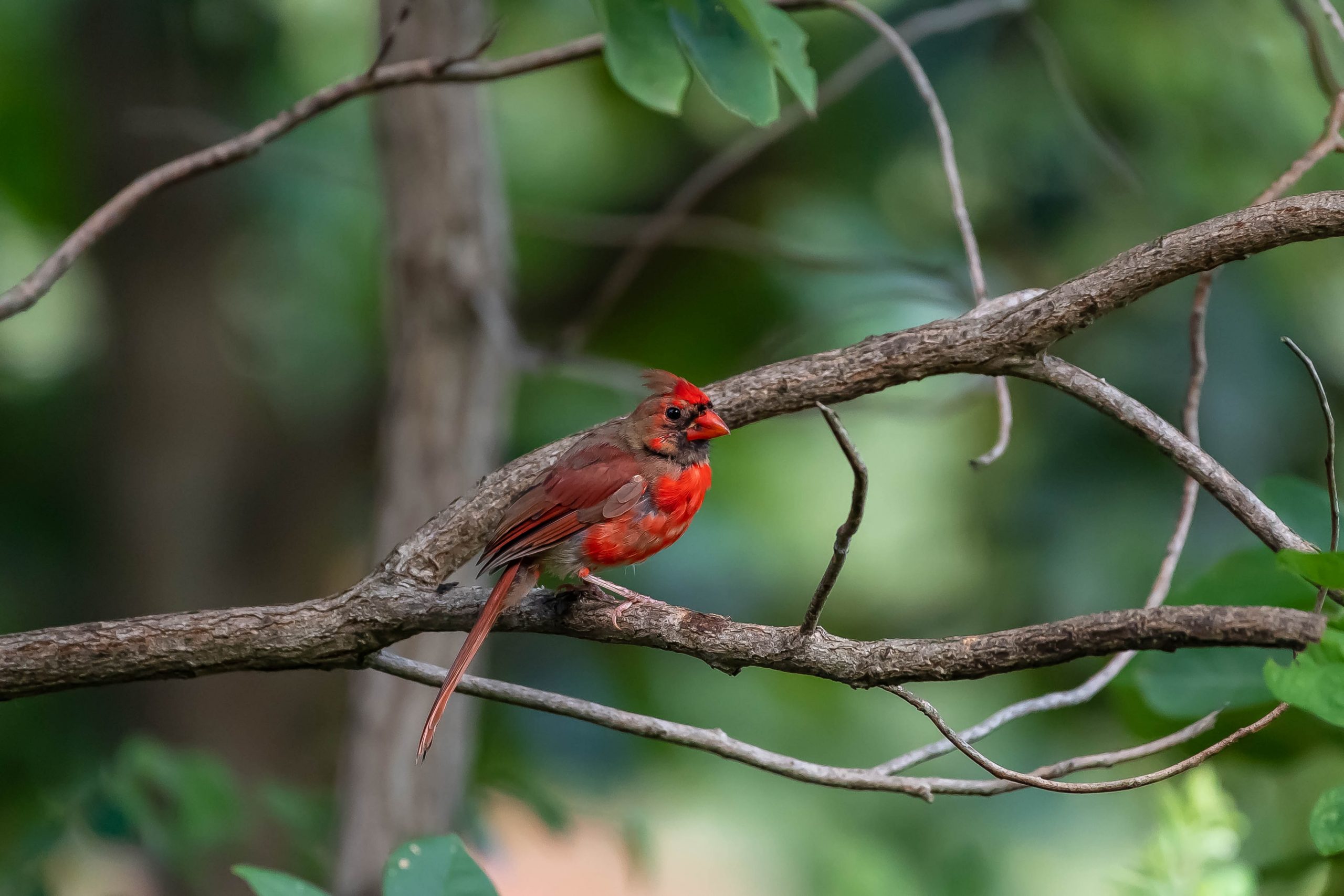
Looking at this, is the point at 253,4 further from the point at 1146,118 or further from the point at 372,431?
the point at 1146,118

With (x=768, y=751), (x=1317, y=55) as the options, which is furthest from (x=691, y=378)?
(x=768, y=751)

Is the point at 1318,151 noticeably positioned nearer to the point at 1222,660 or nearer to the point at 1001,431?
the point at 1001,431

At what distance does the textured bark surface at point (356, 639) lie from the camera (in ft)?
6.72

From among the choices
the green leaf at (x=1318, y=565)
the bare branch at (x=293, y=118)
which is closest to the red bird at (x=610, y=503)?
the bare branch at (x=293, y=118)

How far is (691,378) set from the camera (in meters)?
6.29

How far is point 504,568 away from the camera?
2846 millimetres

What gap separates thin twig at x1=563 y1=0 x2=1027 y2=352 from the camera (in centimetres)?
469

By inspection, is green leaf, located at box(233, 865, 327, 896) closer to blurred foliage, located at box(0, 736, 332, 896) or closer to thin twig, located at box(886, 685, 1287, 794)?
thin twig, located at box(886, 685, 1287, 794)

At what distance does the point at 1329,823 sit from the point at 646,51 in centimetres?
173

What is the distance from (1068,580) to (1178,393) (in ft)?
2.98

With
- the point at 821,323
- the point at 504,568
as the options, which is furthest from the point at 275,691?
the point at 504,568

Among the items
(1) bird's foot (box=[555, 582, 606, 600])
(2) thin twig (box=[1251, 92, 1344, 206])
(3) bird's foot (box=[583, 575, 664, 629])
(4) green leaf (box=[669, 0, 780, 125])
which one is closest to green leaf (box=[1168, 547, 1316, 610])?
(2) thin twig (box=[1251, 92, 1344, 206])

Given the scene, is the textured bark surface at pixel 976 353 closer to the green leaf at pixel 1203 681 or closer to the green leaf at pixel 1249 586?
the green leaf at pixel 1249 586

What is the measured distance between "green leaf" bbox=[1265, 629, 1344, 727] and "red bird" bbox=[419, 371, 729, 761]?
1.28 m
